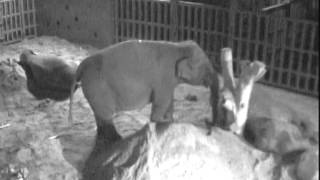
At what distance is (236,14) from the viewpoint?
1.21 meters

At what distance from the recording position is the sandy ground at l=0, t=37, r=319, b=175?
1.09 m

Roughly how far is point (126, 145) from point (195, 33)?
23.4 inches

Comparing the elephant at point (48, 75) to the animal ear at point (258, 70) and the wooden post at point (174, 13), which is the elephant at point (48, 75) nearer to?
the wooden post at point (174, 13)

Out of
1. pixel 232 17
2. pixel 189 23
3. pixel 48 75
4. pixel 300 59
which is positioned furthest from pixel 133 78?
pixel 300 59

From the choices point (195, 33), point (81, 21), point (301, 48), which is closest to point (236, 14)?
point (195, 33)

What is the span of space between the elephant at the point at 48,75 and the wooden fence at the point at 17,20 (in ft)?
0.36

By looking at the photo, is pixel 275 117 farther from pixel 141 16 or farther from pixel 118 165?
pixel 118 165

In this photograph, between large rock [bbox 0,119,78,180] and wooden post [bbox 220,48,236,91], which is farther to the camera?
large rock [bbox 0,119,78,180]

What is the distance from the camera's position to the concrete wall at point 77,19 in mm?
1458

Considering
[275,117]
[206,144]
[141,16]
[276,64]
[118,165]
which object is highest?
[141,16]

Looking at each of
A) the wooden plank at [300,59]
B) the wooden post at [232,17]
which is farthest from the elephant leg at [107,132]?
the wooden plank at [300,59]

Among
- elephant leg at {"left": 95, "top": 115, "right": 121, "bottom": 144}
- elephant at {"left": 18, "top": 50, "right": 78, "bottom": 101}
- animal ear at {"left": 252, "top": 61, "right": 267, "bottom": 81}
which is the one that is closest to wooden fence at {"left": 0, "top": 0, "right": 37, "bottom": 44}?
elephant at {"left": 18, "top": 50, "right": 78, "bottom": 101}

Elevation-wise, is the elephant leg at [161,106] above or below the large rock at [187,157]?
above

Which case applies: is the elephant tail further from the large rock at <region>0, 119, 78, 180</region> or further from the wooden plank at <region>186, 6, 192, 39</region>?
the wooden plank at <region>186, 6, 192, 39</region>
